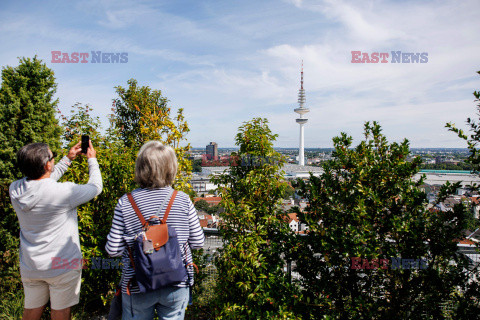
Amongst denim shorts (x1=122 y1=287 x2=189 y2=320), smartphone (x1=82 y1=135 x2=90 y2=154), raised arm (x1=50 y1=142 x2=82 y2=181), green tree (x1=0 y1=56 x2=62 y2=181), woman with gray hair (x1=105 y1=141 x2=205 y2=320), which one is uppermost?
green tree (x1=0 y1=56 x2=62 y2=181)

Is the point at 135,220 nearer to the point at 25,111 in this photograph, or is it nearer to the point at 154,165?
the point at 154,165

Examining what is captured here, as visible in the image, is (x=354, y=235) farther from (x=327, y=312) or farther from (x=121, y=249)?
(x=121, y=249)

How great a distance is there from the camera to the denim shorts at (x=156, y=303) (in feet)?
5.70

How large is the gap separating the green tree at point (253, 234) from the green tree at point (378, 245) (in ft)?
0.81

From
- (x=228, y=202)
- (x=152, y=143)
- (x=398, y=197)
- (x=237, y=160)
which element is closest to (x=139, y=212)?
(x=152, y=143)

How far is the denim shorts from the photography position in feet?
5.70

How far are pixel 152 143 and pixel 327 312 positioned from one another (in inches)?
85.6

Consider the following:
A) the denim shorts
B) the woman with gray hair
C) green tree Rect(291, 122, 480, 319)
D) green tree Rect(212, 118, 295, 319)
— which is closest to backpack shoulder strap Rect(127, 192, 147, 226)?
the woman with gray hair

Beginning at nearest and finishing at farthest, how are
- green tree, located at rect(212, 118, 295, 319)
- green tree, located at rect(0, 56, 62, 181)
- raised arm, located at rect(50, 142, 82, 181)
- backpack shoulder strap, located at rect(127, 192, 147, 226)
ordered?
backpack shoulder strap, located at rect(127, 192, 147, 226), raised arm, located at rect(50, 142, 82, 181), green tree, located at rect(212, 118, 295, 319), green tree, located at rect(0, 56, 62, 181)

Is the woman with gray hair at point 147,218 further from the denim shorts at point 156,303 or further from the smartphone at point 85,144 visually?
the smartphone at point 85,144

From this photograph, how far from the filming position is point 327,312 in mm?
2486

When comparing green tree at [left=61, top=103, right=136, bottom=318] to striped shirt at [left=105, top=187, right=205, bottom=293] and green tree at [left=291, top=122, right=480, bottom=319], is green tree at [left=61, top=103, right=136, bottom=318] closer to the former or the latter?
striped shirt at [left=105, top=187, right=205, bottom=293]

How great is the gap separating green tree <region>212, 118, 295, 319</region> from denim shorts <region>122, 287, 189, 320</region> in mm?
825

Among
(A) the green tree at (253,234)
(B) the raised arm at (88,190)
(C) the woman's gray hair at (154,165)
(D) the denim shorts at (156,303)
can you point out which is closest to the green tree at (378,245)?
(A) the green tree at (253,234)
